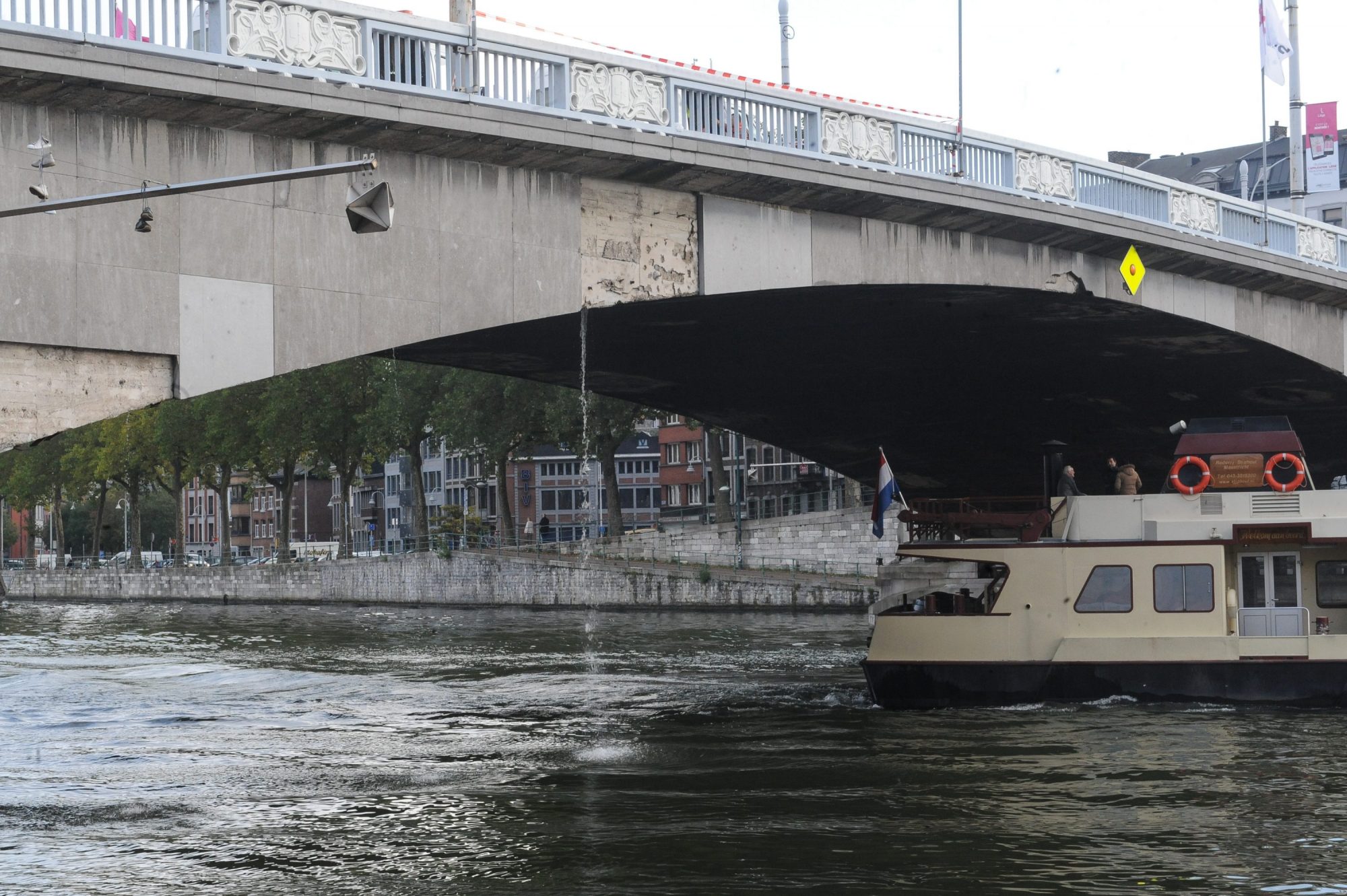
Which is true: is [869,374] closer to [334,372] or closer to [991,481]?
[991,481]

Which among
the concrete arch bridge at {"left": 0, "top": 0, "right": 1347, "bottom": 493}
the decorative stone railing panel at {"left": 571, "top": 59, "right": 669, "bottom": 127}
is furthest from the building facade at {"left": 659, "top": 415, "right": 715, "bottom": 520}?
the decorative stone railing panel at {"left": 571, "top": 59, "right": 669, "bottom": 127}

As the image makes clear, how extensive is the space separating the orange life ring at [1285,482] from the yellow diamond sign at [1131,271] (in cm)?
493

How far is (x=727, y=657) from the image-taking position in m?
36.0

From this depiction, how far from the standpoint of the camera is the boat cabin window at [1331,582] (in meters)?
25.2

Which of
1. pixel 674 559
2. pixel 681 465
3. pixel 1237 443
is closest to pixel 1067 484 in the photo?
pixel 1237 443

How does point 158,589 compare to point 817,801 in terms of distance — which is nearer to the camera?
point 817,801

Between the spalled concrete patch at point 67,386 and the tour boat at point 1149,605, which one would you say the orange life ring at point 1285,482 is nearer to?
the tour boat at point 1149,605

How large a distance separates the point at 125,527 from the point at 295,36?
436ft

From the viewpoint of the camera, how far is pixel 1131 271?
1158 inches

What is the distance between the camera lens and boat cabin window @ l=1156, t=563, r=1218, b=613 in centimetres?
2472

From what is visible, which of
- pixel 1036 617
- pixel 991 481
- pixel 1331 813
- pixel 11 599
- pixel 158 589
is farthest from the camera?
pixel 11 599

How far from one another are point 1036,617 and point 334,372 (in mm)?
56969

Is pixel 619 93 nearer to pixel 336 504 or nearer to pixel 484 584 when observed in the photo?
pixel 484 584

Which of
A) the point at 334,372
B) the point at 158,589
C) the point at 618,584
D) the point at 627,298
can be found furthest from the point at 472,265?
the point at 158,589
